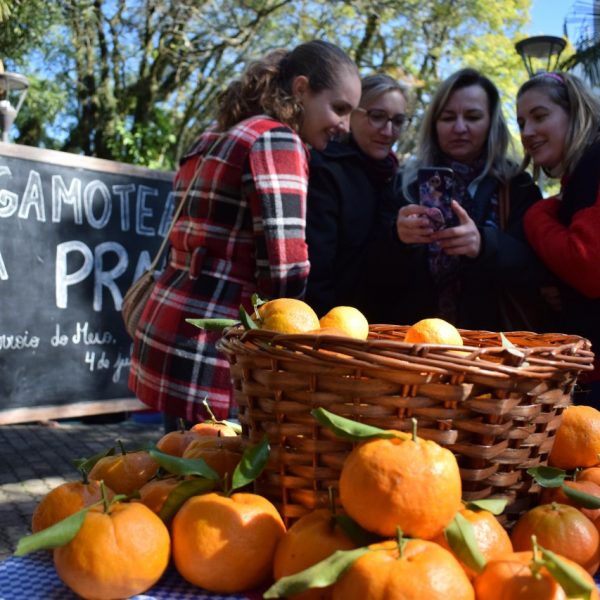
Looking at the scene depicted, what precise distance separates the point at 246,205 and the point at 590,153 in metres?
1.06

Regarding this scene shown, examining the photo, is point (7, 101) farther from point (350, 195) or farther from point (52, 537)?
point (52, 537)

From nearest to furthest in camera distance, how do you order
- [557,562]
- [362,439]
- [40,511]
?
[557,562], [362,439], [40,511]

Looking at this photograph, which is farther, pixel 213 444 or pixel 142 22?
pixel 142 22

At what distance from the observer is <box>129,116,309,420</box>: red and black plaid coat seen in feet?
6.94

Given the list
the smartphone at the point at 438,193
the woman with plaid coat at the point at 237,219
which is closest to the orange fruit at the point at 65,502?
the woman with plaid coat at the point at 237,219

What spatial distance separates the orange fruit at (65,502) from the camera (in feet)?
3.77

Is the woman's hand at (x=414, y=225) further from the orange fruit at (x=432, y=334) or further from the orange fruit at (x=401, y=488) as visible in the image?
the orange fruit at (x=401, y=488)

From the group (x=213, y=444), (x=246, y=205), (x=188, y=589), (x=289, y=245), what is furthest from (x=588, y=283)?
(x=188, y=589)

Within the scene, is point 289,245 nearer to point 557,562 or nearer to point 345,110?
point 345,110

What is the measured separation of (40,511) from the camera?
1181mm

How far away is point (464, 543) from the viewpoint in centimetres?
95

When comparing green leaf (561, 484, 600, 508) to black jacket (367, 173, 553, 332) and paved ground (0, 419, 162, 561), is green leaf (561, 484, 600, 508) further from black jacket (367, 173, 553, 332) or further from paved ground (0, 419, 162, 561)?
paved ground (0, 419, 162, 561)

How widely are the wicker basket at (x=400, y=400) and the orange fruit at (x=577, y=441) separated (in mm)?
118

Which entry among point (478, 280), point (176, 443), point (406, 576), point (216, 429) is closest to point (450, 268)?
point (478, 280)
